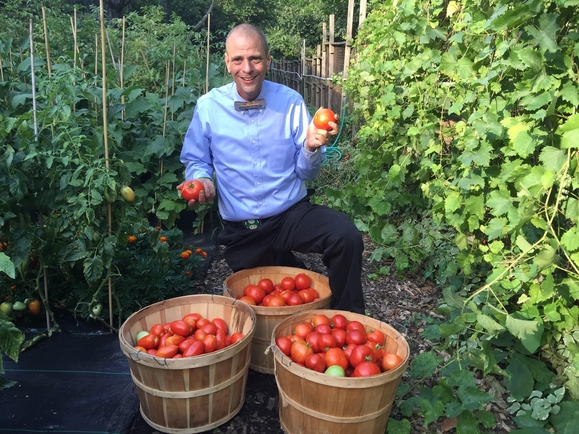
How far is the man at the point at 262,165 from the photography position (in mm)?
2617

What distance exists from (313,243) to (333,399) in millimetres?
1006

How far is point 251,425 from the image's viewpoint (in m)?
2.20

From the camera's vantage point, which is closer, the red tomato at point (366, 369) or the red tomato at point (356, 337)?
the red tomato at point (366, 369)

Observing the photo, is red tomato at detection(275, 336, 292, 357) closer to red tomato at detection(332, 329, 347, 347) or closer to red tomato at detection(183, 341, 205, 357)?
red tomato at detection(332, 329, 347, 347)

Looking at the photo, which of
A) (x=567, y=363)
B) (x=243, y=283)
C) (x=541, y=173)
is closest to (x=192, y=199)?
(x=243, y=283)

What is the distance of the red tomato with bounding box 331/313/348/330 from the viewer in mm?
2322

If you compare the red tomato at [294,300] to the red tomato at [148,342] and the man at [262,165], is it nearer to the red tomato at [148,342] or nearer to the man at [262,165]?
the man at [262,165]

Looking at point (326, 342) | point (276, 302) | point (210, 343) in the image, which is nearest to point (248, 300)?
point (276, 302)

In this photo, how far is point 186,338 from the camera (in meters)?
2.25

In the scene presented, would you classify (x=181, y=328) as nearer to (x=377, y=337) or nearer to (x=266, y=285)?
(x=266, y=285)

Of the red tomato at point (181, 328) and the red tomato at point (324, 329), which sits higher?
the red tomato at point (324, 329)

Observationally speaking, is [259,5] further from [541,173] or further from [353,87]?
[541,173]

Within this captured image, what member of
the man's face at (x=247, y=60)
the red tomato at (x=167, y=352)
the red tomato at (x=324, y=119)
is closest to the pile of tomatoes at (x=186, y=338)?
the red tomato at (x=167, y=352)

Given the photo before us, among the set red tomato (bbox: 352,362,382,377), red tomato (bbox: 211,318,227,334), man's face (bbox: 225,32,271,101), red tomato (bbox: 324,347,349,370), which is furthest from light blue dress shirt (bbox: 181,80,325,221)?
red tomato (bbox: 352,362,382,377)
